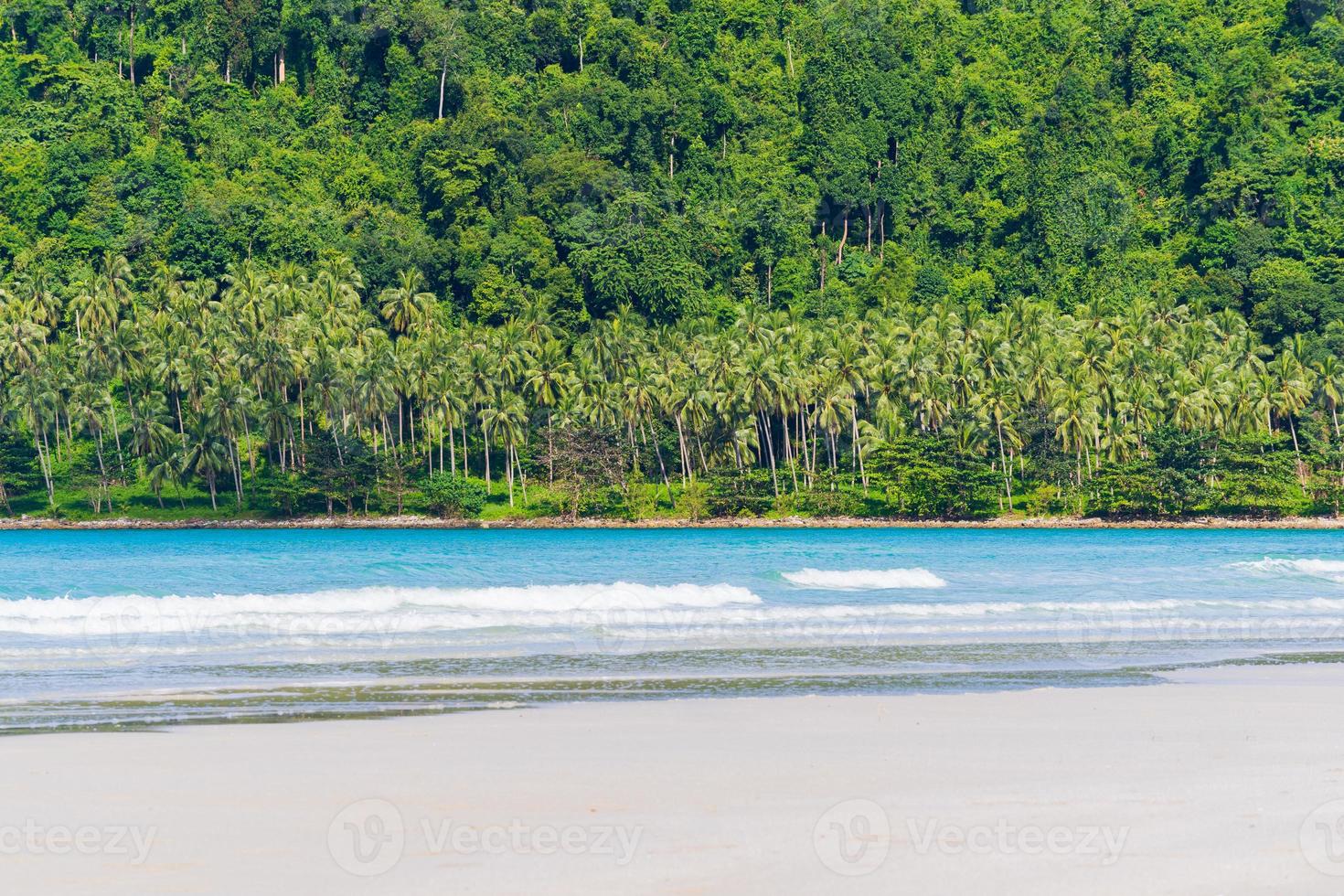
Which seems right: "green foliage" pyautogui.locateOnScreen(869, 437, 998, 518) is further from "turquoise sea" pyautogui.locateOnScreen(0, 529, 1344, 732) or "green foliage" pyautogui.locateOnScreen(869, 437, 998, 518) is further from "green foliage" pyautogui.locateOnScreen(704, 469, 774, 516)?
"turquoise sea" pyautogui.locateOnScreen(0, 529, 1344, 732)

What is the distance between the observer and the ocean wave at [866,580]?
3350 cm

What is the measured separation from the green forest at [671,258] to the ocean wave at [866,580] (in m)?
53.4

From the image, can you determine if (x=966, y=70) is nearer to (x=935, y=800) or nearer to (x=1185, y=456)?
(x=1185, y=456)

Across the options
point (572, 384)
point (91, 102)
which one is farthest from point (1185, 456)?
point (91, 102)

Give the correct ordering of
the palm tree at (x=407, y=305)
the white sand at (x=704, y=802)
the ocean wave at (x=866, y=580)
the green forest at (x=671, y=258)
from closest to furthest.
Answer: the white sand at (x=704, y=802), the ocean wave at (x=866, y=580), the green forest at (x=671, y=258), the palm tree at (x=407, y=305)

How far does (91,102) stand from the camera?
12525 cm

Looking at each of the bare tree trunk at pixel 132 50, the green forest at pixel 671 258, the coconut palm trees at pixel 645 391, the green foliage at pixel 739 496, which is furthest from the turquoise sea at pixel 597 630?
the bare tree trunk at pixel 132 50

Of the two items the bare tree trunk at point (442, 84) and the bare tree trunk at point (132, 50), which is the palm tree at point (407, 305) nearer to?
the bare tree trunk at point (442, 84)

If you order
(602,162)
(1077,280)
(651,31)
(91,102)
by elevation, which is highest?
(651,31)

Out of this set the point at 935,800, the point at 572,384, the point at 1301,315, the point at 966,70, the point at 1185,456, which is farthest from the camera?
the point at 966,70

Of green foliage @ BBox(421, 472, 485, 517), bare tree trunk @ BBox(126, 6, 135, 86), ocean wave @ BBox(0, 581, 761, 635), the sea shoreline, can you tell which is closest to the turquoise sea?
ocean wave @ BBox(0, 581, 761, 635)

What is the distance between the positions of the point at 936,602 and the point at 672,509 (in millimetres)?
62086

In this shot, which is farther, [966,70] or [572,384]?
[966,70]

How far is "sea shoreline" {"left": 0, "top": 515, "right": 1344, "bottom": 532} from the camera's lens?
84.5 meters
